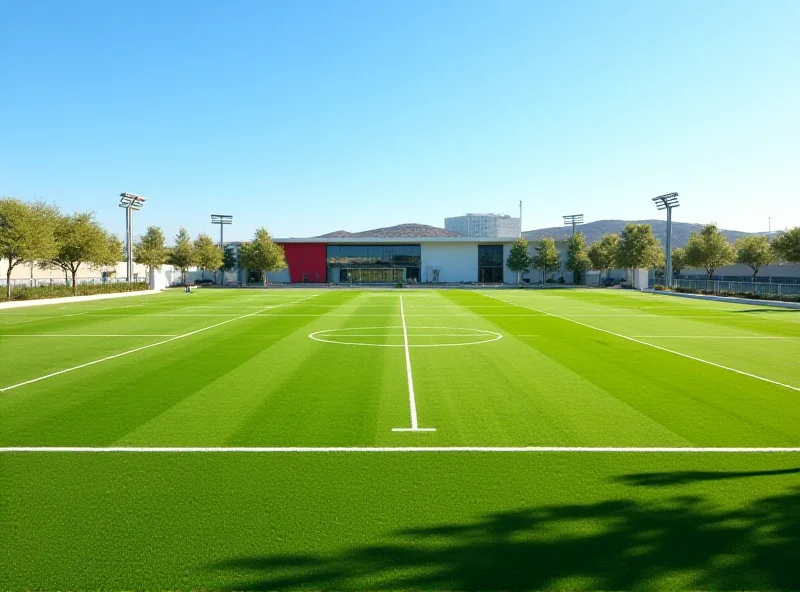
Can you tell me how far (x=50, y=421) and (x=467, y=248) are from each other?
96302mm

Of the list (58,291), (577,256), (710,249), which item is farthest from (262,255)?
(710,249)

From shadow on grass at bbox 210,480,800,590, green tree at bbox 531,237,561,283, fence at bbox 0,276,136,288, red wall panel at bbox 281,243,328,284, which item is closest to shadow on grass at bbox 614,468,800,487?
shadow on grass at bbox 210,480,800,590

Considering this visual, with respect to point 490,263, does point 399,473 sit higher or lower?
lower

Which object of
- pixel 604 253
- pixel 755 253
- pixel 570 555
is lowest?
pixel 570 555

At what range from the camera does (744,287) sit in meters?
46.4

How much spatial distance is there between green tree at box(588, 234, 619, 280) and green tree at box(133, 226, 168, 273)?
200ft

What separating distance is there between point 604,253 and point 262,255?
4972cm

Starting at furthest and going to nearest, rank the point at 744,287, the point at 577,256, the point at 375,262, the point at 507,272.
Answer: the point at 375,262, the point at 507,272, the point at 577,256, the point at 744,287

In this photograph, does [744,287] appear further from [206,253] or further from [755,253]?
[206,253]

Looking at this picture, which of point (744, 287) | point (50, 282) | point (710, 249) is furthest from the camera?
point (710, 249)

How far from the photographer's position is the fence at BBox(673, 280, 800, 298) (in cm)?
4175

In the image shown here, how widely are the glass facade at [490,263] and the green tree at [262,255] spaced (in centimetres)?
3281

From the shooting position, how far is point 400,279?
10319cm

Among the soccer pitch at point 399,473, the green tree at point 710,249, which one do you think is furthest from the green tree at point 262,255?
the soccer pitch at point 399,473
